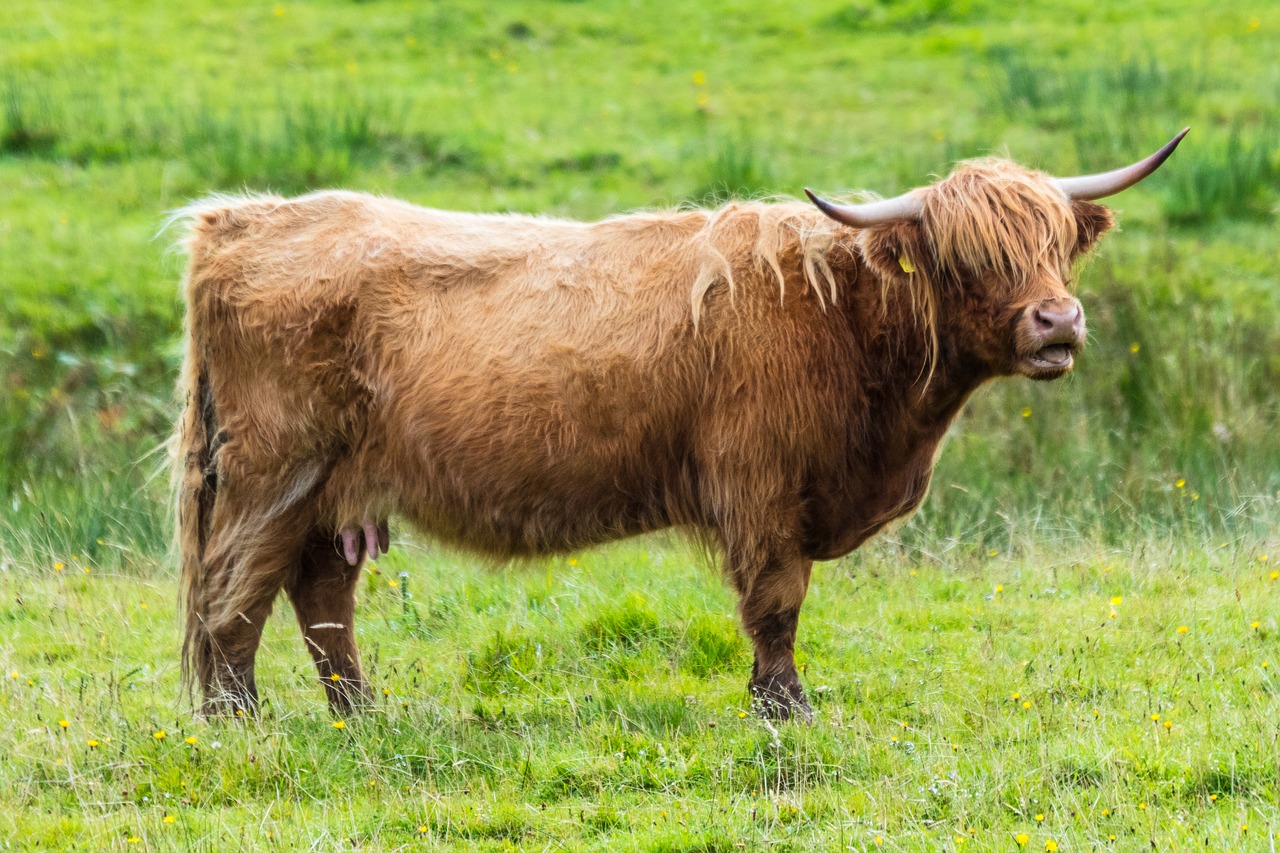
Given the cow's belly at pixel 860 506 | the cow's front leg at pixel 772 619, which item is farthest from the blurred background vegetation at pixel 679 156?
the cow's front leg at pixel 772 619

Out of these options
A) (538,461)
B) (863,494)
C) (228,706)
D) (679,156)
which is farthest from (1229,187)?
(228,706)

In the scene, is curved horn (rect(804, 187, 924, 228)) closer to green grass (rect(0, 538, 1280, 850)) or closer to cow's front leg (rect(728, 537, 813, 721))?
cow's front leg (rect(728, 537, 813, 721))

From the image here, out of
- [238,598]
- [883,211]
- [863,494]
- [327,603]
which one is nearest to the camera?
[883,211]

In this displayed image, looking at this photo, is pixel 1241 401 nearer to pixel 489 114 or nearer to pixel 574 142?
pixel 574 142

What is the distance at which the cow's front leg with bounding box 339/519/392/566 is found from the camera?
432 centimetres

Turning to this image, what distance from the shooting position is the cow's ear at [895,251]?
3.98 metres

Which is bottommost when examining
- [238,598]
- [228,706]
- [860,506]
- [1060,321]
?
[228,706]

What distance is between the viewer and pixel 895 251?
4.00 metres

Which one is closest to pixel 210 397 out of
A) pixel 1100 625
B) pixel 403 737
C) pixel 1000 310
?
pixel 403 737

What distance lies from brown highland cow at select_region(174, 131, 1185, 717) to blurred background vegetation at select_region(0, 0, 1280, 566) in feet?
2.51

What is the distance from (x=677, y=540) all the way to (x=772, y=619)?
1.79 ft

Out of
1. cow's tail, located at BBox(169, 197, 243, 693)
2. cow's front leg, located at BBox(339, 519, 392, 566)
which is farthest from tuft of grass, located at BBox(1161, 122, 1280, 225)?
cow's tail, located at BBox(169, 197, 243, 693)

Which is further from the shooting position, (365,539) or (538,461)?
(365,539)

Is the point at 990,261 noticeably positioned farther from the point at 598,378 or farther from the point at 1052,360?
the point at 598,378
